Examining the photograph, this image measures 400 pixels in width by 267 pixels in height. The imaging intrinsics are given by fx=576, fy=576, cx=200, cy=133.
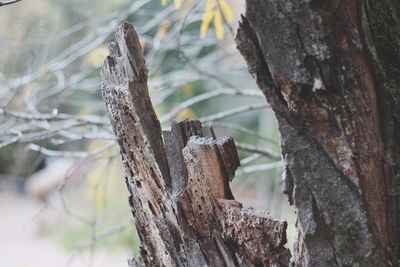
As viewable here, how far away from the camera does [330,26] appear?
2.01ft

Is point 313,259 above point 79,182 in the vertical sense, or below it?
below

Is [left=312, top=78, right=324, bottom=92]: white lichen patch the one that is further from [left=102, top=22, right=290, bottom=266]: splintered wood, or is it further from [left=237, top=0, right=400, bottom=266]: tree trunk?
[left=102, top=22, right=290, bottom=266]: splintered wood

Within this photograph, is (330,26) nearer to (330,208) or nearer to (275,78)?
(275,78)

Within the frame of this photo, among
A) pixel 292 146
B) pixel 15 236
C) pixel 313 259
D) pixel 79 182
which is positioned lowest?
pixel 313 259

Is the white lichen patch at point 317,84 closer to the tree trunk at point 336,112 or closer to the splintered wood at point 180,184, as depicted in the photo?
the tree trunk at point 336,112

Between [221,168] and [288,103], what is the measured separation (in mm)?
139

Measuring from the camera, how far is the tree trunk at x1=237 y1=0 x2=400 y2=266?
61cm

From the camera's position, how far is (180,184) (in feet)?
2.47

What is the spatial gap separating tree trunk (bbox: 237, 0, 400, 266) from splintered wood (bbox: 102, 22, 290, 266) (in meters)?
0.07

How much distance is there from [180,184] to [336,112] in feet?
0.75


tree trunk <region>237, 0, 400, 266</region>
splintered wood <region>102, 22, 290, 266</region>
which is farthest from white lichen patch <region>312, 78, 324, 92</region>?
splintered wood <region>102, 22, 290, 266</region>

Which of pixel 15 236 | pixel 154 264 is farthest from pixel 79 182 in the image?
pixel 154 264

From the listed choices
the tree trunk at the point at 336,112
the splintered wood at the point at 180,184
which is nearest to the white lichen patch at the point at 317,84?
the tree trunk at the point at 336,112

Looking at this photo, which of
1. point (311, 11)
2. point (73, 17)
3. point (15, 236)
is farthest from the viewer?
point (15, 236)
